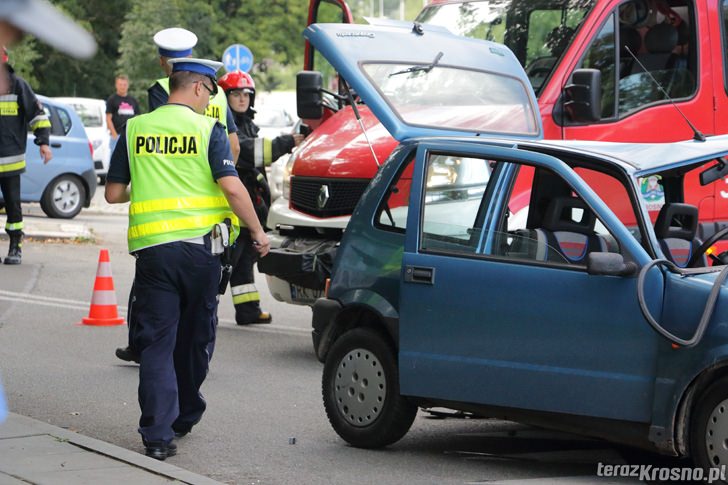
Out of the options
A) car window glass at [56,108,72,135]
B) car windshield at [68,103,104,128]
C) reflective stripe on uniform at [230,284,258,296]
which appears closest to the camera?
reflective stripe on uniform at [230,284,258,296]

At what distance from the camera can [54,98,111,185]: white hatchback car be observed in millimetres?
29875

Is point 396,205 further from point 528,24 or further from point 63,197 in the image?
point 63,197

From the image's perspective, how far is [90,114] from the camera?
101ft

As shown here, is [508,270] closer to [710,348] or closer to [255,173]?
[710,348]

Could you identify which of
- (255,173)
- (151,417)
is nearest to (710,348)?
(151,417)

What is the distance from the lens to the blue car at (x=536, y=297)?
5.43m

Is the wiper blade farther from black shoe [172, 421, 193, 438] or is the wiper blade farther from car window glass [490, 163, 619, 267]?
black shoe [172, 421, 193, 438]

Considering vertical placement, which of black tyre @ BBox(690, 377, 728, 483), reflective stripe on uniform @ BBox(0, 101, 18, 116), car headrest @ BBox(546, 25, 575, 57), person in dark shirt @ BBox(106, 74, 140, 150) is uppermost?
car headrest @ BBox(546, 25, 575, 57)

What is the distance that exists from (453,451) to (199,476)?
1551 mm

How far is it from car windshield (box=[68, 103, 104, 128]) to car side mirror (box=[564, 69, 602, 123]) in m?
22.8

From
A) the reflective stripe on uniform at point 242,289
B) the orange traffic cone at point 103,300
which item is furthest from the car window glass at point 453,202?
the orange traffic cone at point 103,300

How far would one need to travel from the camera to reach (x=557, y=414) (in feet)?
18.9

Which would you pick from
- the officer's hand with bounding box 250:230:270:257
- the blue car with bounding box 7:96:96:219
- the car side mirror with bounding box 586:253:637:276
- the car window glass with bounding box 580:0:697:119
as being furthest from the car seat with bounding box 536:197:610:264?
the blue car with bounding box 7:96:96:219

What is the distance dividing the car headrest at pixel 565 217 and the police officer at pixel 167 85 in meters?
1.61
